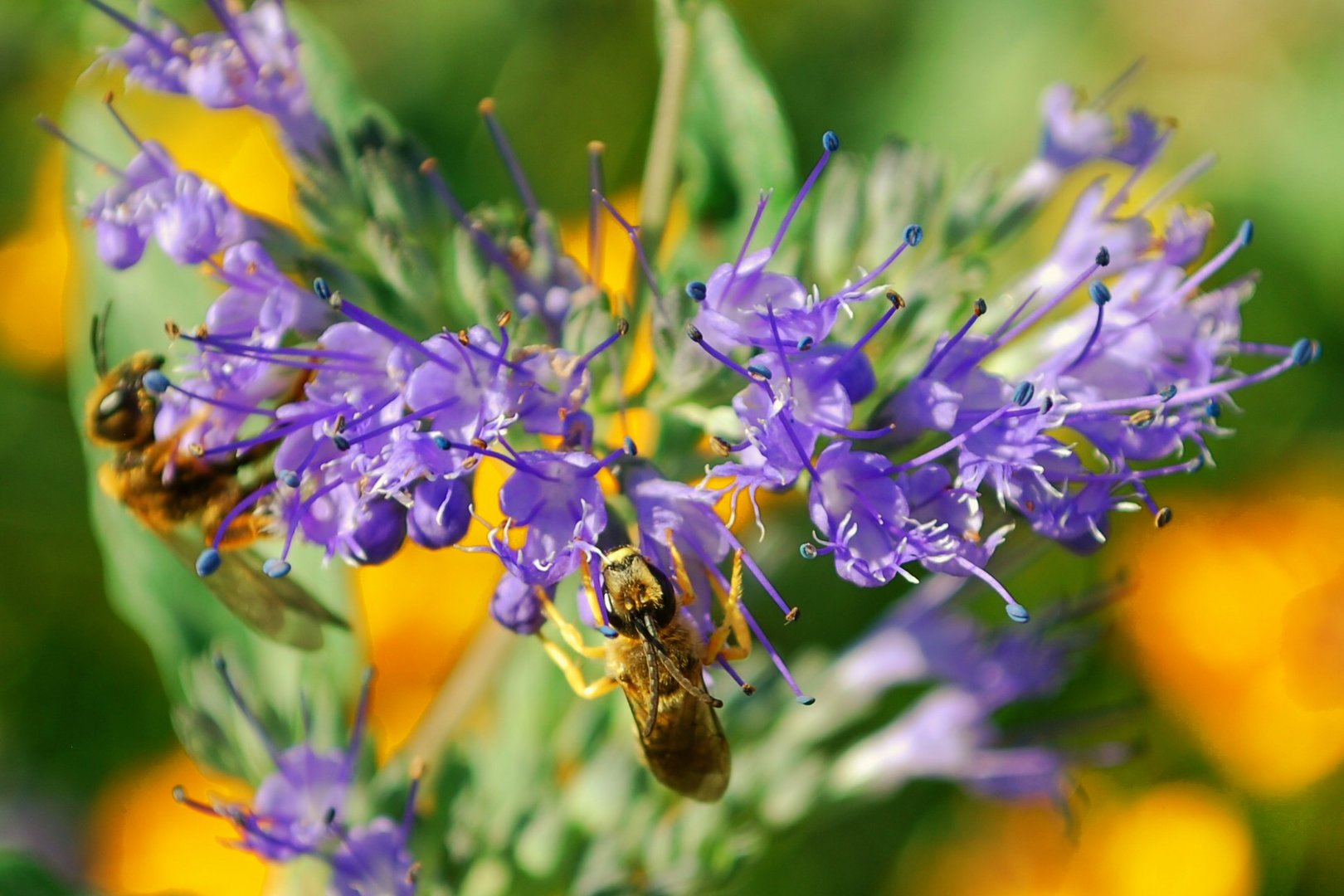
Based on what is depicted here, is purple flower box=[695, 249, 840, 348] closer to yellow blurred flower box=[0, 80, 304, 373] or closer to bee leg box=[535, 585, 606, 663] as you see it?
bee leg box=[535, 585, 606, 663]

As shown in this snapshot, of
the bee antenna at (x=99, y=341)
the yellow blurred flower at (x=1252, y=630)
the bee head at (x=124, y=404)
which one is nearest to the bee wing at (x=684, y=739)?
the bee head at (x=124, y=404)

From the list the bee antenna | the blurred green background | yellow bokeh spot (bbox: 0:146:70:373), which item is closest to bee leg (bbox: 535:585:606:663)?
the bee antenna

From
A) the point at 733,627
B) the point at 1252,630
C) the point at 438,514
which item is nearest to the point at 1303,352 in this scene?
the point at 733,627

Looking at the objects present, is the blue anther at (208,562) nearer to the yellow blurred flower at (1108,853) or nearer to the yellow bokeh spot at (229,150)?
the yellow bokeh spot at (229,150)

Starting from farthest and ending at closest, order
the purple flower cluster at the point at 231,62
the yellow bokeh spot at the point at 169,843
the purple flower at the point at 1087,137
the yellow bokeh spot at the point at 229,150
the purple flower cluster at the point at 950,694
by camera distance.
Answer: the yellow bokeh spot at the point at 229,150, the yellow bokeh spot at the point at 169,843, the purple flower cluster at the point at 950,694, the purple flower at the point at 1087,137, the purple flower cluster at the point at 231,62

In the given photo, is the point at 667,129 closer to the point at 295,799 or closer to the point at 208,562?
the point at 208,562

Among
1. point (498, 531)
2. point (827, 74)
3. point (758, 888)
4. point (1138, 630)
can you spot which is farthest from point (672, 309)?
point (827, 74)
